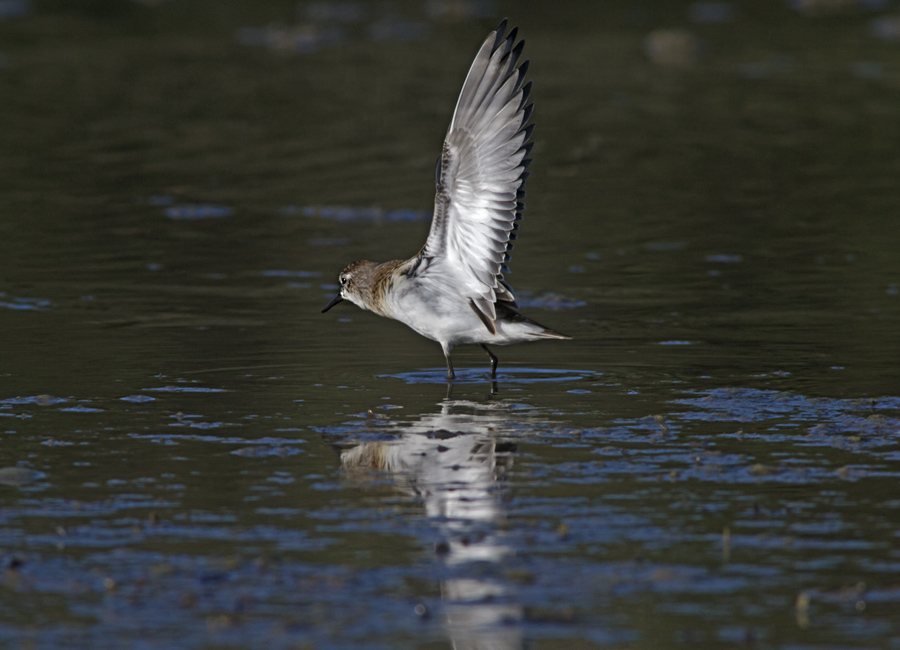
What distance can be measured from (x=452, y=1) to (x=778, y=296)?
70.9 ft

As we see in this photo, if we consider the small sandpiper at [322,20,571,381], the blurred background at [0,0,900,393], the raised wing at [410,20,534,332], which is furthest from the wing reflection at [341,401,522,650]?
the blurred background at [0,0,900,393]

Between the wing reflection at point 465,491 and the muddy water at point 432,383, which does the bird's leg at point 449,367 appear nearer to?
the muddy water at point 432,383

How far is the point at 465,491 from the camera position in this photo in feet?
21.8

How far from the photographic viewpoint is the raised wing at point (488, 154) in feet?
28.6

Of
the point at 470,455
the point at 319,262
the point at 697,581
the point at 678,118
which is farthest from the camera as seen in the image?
the point at 678,118

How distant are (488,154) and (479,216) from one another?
15.8 inches

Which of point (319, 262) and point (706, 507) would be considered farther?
point (319, 262)

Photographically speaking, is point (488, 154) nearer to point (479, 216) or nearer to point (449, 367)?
point (479, 216)

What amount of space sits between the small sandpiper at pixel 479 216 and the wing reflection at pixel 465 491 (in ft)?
3.27

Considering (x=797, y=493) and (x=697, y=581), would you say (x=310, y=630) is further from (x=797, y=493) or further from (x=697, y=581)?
(x=797, y=493)

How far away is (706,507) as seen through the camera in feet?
20.7

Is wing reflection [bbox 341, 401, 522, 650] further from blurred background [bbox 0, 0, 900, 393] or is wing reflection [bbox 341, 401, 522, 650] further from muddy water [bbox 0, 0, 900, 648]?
blurred background [bbox 0, 0, 900, 393]

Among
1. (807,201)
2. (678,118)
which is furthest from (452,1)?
(807,201)

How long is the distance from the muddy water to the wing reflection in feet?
0.08
